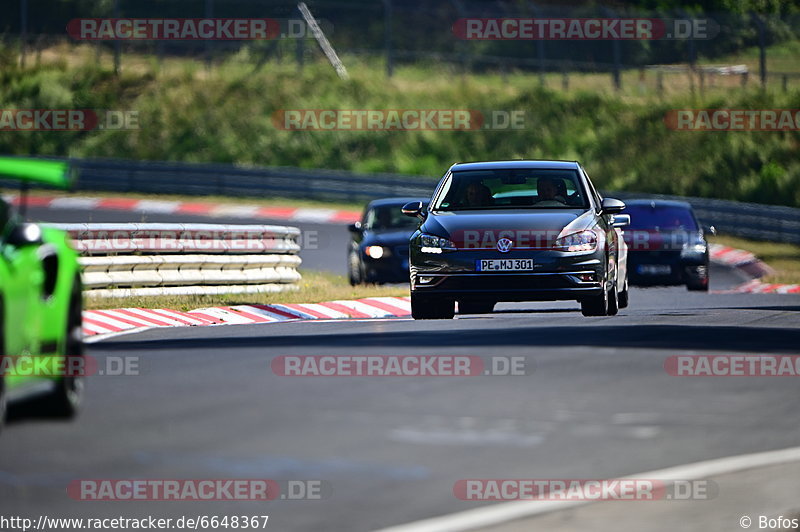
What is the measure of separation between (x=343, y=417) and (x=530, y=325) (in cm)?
536

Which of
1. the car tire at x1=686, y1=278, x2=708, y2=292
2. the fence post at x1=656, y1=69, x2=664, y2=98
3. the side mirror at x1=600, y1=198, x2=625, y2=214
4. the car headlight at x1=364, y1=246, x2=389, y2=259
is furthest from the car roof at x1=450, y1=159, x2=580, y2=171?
the fence post at x1=656, y1=69, x2=664, y2=98

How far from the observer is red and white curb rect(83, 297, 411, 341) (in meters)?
14.1

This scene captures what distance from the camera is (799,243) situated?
107 feet

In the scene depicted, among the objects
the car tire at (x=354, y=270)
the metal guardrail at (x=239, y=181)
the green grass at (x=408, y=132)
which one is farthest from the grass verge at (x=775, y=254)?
the car tire at (x=354, y=270)

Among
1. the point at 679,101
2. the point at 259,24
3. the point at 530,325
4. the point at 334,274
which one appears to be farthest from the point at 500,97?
the point at 530,325

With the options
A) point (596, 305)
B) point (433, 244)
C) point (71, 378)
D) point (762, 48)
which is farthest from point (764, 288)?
point (71, 378)

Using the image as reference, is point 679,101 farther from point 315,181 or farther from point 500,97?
point 315,181

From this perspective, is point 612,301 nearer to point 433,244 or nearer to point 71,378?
point 433,244

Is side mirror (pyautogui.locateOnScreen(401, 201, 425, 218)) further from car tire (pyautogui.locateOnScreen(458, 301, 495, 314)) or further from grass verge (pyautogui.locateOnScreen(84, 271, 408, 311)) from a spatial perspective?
car tire (pyautogui.locateOnScreen(458, 301, 495, 314))

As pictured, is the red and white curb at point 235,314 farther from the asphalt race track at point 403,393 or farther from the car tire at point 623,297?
the car tire at point 623,297

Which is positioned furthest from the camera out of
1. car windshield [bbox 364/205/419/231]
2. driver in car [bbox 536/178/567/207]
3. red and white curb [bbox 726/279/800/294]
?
red and white curb [bbox 726/279/800/294]

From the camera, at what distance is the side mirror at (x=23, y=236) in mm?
4289

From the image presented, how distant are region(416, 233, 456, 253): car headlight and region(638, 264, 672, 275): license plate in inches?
418

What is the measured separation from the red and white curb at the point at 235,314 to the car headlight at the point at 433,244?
110 inches
